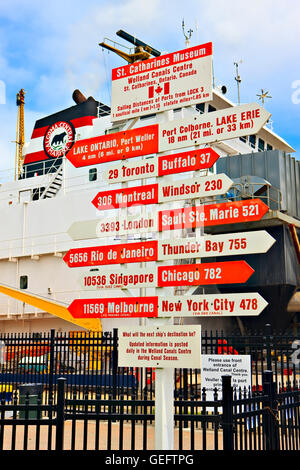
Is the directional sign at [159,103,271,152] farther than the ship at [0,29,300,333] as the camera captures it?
No

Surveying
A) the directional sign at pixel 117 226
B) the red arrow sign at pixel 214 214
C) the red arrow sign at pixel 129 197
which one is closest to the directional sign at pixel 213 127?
the red arrow sign at pixel 129 197

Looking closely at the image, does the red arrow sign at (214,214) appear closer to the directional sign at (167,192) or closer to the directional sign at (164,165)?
the directional sign at (167,192)

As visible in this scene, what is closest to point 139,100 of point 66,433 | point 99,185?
point 66,433

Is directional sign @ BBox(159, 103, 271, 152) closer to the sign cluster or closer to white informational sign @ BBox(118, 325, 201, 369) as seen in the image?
the sign cluster

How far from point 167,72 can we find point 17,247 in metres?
22.3

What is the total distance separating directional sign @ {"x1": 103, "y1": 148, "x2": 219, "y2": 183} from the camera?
6508 millimetres

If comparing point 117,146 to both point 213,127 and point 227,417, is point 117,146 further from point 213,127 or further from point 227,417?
point 227,417

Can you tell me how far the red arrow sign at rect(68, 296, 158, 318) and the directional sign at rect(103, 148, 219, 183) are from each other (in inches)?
66.0

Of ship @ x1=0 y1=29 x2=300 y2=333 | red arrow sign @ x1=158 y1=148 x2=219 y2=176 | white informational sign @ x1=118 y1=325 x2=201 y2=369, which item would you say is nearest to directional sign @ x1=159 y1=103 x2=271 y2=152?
red arrow sign @ x1=158 y1=148 x2=219 y2=176

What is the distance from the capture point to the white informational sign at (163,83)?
6.63 meters

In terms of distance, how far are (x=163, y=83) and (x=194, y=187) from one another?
1.56 meters

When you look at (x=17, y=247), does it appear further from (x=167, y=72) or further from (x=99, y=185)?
(x=167, y=72)

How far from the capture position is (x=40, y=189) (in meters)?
29.5

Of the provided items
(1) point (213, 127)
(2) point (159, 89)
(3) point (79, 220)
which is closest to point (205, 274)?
(1) point (213, 127)
